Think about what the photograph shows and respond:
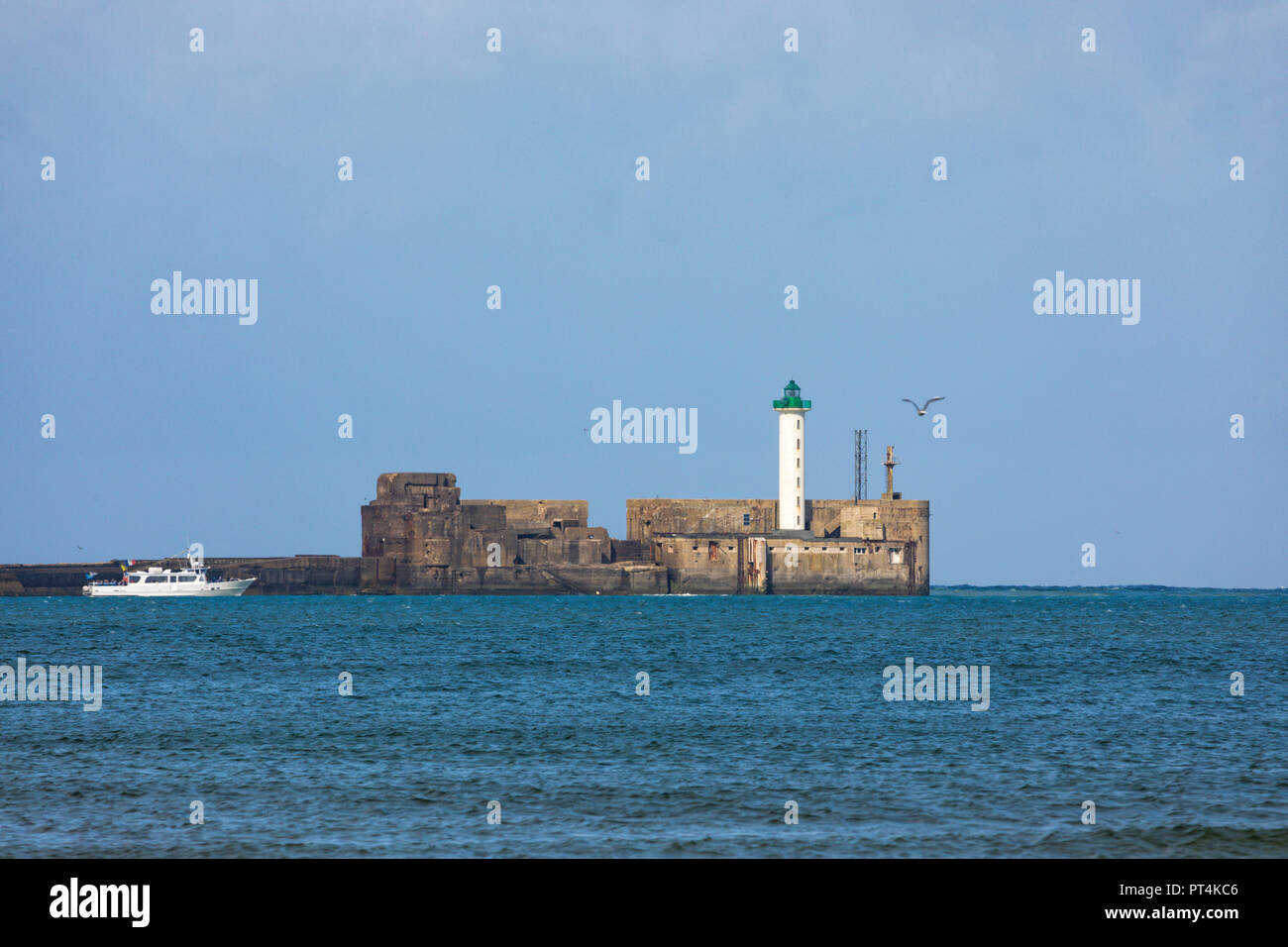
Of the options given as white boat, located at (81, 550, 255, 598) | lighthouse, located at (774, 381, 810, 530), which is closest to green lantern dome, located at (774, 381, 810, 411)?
lighthouse, located at (774, 381, 810, 530)

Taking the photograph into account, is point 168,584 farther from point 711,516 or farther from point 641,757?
point 641,757

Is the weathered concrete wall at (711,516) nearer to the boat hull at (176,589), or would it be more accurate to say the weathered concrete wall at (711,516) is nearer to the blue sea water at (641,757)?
the boat hull at (176,589)

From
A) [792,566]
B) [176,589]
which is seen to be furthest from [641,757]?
[176,589]

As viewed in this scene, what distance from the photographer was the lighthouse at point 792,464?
12838 cm

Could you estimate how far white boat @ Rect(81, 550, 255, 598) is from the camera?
135 metres

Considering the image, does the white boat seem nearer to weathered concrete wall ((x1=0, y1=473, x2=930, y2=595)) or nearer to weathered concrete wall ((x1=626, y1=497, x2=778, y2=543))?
weathered concrete wall ((x1=0, y1=473, x2=930, y2=595))

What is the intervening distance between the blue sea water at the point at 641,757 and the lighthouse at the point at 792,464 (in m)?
74.2

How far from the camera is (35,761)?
76.7 feet

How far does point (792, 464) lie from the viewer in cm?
12838

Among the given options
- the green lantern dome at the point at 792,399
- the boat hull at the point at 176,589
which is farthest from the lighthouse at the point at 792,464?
the boat hull at the point at 176,589
